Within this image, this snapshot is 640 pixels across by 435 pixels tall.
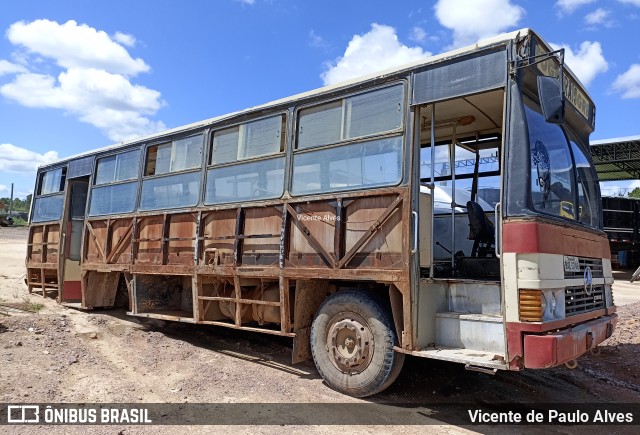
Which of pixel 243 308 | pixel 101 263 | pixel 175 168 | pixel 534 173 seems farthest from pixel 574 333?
pixel 101 263

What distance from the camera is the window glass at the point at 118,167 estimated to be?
7.83 meters

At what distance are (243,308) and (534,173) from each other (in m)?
3.76

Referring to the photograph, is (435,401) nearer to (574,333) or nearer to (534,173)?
(574,333)

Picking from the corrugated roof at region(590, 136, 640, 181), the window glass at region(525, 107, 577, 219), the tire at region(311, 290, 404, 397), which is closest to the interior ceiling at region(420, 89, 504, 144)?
the window glass at region(525, 107, 577, 219)

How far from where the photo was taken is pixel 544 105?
3670 millimetres

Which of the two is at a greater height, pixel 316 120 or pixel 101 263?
pixel 316 120

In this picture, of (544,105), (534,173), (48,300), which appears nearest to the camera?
(544,105)

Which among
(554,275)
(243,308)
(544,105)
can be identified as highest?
(544,105)

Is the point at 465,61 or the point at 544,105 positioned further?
the point at 465,61

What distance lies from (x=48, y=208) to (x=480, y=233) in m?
9.07

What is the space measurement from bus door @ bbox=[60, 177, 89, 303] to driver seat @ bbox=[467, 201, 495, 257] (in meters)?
7.75

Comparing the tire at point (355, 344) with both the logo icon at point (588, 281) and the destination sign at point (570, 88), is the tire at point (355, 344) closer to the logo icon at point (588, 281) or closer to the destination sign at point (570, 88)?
the logo icon at point (588, 281)

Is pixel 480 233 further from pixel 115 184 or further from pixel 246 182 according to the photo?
pixel 115 184

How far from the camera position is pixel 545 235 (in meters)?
3.73
